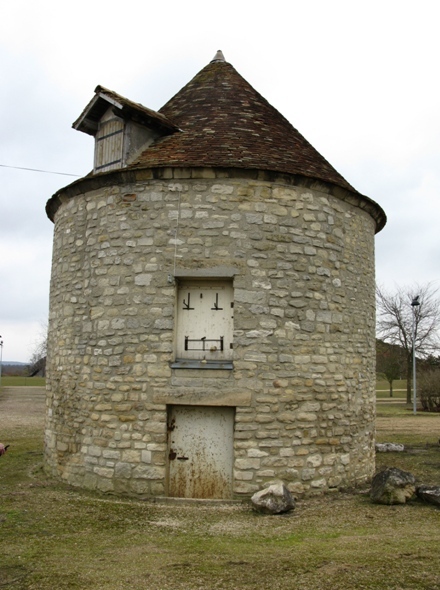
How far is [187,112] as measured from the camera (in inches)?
423

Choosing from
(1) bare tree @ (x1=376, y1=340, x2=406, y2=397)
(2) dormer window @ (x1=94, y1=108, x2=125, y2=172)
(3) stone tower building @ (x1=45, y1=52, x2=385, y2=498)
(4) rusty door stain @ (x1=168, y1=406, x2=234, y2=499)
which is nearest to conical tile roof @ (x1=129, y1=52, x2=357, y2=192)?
(3) stone tower building @ (x1=45, y1=52, x2=385, y2=498)

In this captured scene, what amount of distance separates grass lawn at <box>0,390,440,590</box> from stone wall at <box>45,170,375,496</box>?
0.65 meters

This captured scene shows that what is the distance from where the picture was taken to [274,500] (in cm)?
766

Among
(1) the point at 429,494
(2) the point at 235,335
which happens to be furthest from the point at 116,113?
(1) the point at 429,494

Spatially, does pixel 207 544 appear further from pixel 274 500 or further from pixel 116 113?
pixel 116 113

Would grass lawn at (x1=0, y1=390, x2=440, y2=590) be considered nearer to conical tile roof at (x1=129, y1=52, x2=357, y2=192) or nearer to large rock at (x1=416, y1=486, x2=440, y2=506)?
large rock at (x1=416, y1=486, x2=440, y2=506)

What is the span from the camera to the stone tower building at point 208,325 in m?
8.52

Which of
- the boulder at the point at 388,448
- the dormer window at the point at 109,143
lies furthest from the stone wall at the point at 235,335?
the boulder at the point at 388,448

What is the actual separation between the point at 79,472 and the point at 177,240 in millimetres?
3947

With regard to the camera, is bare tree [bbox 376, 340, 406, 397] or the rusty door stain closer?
the rusty door stain

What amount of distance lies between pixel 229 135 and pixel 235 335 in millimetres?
3506

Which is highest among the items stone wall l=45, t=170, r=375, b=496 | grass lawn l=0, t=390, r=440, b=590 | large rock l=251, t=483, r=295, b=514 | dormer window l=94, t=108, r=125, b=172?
dormer window l=94, t=108, r=125, b=172

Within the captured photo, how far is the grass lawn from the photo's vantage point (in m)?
5.26

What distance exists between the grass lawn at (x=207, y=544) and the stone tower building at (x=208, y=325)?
603mm
